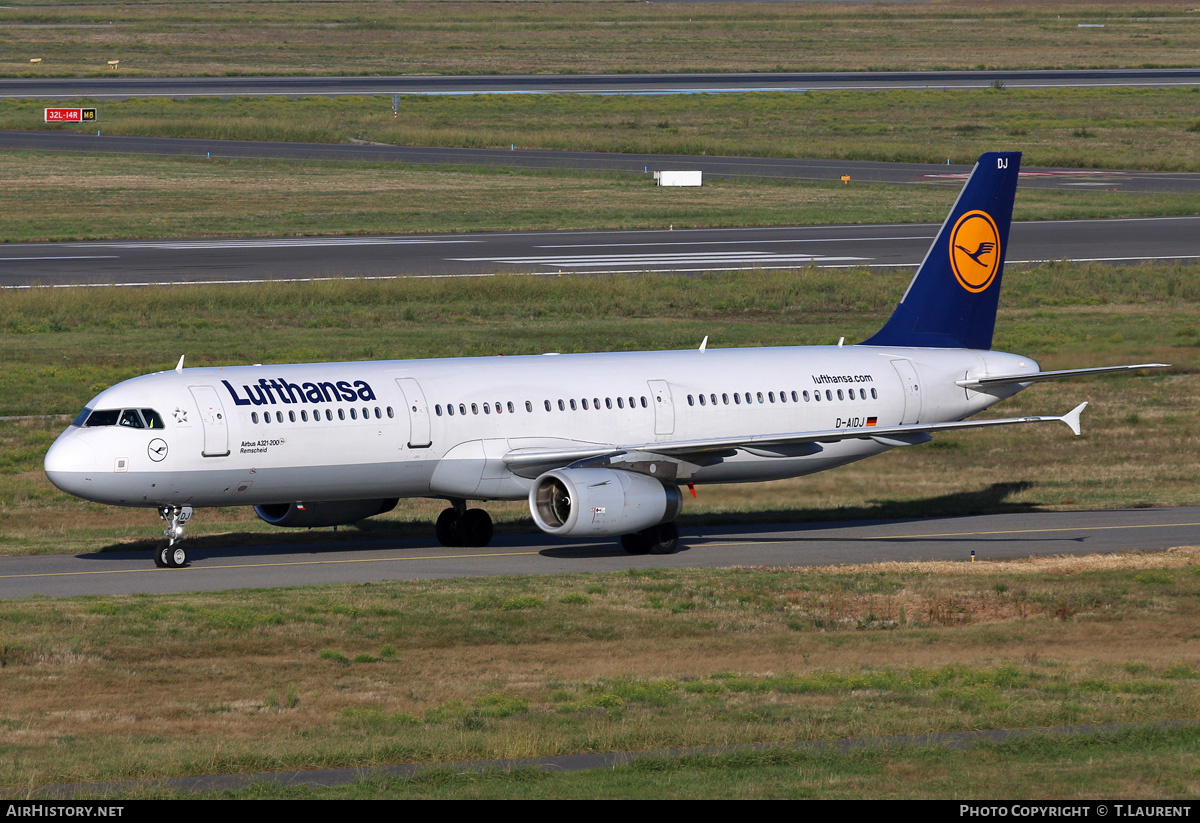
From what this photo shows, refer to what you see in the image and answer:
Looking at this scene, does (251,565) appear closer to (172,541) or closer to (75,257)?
(172,541)

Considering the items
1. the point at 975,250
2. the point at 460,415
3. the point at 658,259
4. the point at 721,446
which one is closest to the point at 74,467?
the point at 460,415

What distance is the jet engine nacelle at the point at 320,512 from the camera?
40.1m

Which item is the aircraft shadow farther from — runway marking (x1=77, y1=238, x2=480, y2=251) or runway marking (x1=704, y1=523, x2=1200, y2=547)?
runway marking (x1=77, y1=238, x2=480, y2=251)

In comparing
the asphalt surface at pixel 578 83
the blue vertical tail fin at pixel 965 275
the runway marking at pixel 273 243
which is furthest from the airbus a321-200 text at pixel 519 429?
the asphalt surface at pixel 578 83

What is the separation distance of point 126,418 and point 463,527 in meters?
8.79

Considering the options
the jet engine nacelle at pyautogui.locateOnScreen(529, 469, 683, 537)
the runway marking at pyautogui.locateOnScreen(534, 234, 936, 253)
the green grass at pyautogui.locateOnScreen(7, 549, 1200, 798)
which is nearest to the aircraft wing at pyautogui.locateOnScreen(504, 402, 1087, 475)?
the jet engine nacelle at pyautogui.locateOnScreen(529, 469, 683, 537)

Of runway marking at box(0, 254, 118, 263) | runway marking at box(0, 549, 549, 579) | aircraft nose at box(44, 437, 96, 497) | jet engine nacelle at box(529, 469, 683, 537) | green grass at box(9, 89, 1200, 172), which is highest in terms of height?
green grass at box(9, 89, 1200, 172)

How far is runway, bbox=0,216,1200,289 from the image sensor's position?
82375mm

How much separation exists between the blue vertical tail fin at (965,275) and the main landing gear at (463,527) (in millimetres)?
12625

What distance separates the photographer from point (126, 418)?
36344 mm

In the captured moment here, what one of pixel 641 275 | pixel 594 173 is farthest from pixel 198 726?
pixel 594 173

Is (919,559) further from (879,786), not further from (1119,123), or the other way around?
(1119,123)

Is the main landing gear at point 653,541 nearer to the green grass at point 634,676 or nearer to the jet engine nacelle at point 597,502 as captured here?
the jet engine nacelle at point 597,502

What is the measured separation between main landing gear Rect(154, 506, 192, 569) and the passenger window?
2198 mm
